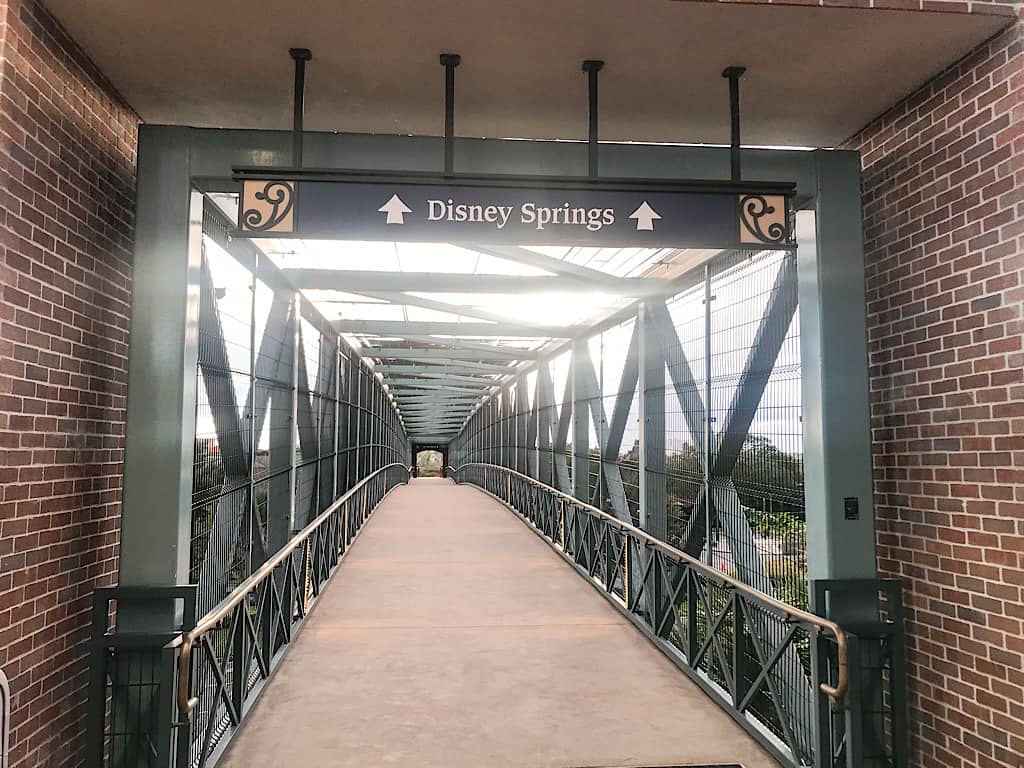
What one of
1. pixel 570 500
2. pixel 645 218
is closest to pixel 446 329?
pixel 570 500

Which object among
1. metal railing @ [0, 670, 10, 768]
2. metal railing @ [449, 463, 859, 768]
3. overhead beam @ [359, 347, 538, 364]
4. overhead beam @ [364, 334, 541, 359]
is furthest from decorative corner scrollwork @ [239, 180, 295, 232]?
overhead beam @ [359, 347, 538, 364]

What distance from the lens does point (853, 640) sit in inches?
126

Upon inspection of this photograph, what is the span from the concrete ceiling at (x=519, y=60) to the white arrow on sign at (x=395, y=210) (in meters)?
0.64

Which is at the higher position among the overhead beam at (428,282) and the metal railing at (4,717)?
the overhead beam at (428,282)

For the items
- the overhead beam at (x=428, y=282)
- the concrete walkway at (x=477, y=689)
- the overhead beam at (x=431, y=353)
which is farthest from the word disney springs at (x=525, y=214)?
the overhead beam at (x=431, y=353)

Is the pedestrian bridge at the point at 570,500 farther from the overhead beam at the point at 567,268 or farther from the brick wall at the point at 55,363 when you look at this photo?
the brick wall at the point at 55,363

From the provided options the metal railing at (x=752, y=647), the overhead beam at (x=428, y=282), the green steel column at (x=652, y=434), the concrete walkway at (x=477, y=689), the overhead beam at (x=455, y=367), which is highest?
the overhead beam at (x=455, y=367)

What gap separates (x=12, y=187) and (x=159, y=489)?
4.61 ft

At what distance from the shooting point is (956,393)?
10.2ft

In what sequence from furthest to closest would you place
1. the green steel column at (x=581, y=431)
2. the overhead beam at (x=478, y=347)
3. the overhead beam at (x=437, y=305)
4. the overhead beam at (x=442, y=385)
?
the overhead beam at (x=442, y=385) < the overhead beam at (x=478, y=347) < the green steel column at (x=581, y=431) < the overhead beam at (x=437, y=305)

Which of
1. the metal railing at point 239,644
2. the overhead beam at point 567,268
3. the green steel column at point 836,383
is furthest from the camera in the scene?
the overhead beam at point 567,268

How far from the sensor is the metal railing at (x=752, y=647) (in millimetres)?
3451

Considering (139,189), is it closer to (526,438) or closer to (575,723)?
(575,723)

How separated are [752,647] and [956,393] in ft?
8.50
